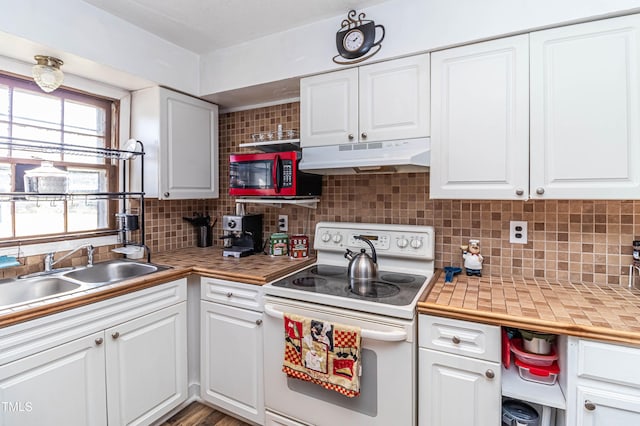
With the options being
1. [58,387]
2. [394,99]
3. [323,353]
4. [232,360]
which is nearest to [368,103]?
[394,99]

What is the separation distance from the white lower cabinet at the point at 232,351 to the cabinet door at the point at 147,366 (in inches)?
5.5

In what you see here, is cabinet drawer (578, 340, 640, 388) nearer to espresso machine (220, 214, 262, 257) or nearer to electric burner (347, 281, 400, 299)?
electric burner (347, 281, 400, 299)

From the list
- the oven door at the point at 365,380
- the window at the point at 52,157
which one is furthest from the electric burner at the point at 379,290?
the window at the point at 52,157

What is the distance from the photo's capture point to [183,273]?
6.27 ft

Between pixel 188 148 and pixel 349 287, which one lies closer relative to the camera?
pixel 349 287

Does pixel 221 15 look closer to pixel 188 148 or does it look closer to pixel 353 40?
pixel 353 40

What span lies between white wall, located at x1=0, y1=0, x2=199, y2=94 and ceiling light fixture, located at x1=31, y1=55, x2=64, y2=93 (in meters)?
0.05

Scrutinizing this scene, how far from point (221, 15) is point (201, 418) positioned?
2.33 meters

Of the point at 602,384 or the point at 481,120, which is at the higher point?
the point at 481,120

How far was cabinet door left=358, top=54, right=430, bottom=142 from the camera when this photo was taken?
1662mm

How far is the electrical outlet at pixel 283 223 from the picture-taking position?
2469mm

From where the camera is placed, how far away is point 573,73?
1.38 meters

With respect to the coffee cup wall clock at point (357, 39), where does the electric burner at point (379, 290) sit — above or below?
below

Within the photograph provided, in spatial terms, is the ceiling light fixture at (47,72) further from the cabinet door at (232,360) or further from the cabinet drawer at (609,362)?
the cabinet drawer at (609,362)
